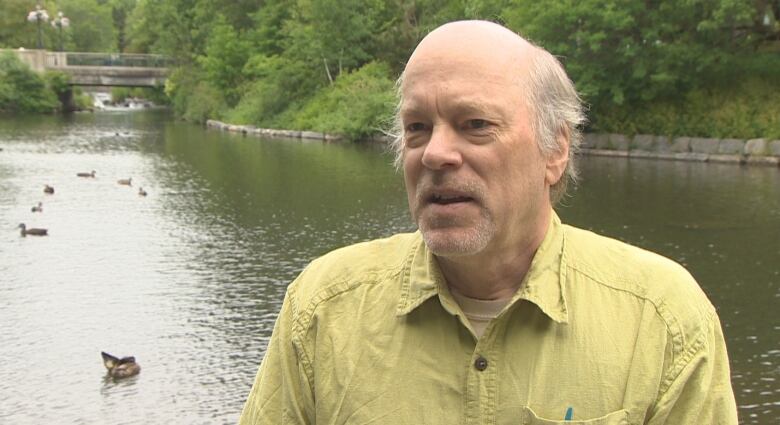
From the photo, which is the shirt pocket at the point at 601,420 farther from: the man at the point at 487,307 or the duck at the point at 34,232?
the duck at the point at 34,232

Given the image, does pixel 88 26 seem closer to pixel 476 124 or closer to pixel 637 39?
pixel 637 39

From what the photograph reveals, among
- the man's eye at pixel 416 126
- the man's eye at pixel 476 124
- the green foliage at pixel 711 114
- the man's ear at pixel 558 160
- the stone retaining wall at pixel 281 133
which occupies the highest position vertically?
the man's eye at pixel 476 124

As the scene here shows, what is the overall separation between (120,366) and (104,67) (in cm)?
5951

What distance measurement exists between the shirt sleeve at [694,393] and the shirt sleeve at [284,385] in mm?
656

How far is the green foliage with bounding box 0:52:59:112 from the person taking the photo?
6106 centimetres

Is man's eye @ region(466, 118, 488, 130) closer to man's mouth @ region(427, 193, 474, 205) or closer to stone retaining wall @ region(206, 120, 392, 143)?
man's mouth @ region(427, 193, 474, 205)

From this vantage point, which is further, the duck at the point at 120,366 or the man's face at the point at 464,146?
the duck at the point at 120,366

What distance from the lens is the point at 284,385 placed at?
1.91 metres

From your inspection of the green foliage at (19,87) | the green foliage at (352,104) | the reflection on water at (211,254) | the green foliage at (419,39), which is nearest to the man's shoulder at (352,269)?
the green foliage at (419,39)

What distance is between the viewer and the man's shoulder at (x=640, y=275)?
1.80 m

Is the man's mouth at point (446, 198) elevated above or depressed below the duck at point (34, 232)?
above

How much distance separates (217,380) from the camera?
10.1 metres

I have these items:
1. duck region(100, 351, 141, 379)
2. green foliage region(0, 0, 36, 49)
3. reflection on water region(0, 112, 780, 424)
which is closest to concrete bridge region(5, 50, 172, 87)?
green foliage region(0, 0, 36, 49)

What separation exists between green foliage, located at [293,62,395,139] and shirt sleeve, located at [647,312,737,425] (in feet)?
115
